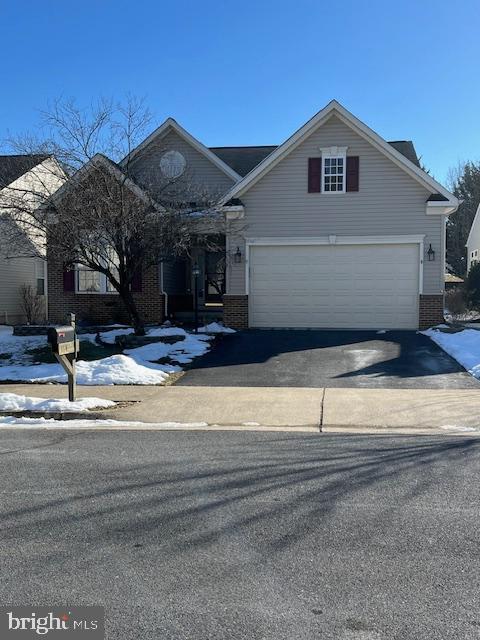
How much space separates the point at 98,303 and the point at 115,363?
25.7 ft

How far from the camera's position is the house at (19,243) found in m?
14.6

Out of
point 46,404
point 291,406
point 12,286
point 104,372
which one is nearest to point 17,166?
point 104,372

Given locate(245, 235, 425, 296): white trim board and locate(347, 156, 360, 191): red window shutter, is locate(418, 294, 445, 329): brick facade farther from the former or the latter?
locate(347, 156, 360, 191): red window shutter

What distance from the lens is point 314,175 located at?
1828 cm

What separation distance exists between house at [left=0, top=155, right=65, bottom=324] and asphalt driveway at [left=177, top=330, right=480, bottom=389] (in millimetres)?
5425

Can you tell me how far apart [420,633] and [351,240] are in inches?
615

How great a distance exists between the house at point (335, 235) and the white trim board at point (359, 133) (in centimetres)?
3

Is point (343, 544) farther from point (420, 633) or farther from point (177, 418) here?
point (177, 418)

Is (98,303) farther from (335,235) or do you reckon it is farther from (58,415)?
(58,415)

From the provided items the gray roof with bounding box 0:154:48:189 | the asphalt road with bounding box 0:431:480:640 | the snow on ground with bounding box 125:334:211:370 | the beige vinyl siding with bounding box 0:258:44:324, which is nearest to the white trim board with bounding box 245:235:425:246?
the snow on ground with bounding box 125:334:211:370

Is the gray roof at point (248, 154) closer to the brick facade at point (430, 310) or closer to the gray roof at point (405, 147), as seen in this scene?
the gray roof at point (405, 147)

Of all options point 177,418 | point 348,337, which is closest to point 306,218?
point 348,337

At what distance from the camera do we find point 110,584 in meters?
3.61

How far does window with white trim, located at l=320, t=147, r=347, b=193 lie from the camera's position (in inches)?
716
